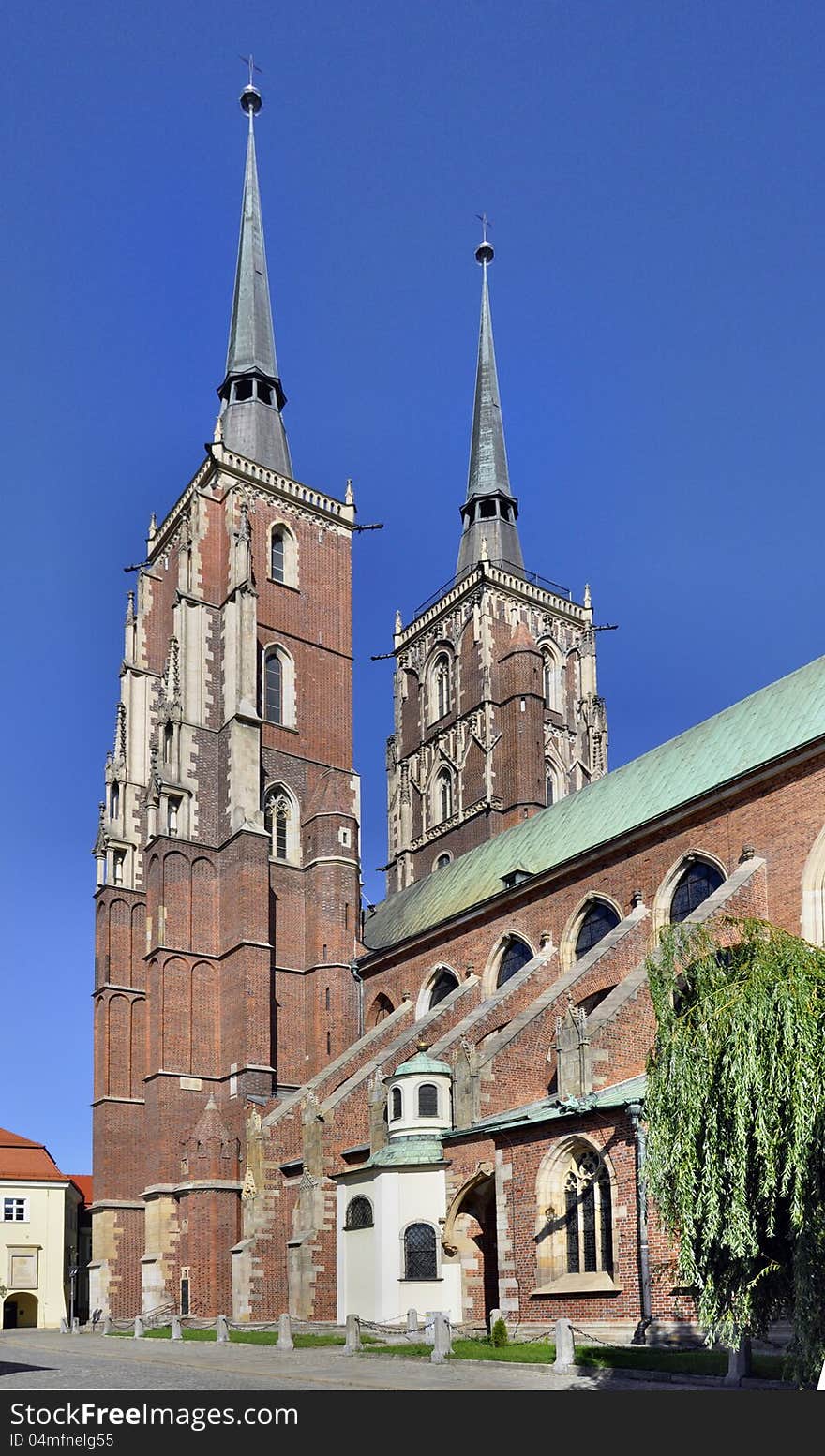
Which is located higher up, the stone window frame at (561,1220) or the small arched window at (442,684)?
the small arched window at (442,684)

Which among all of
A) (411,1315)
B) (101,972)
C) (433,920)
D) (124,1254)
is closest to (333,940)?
(433,920)

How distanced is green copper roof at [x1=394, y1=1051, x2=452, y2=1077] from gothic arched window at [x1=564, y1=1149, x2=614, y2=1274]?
689 cm

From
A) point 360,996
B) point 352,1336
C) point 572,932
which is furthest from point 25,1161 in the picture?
point 352,1336

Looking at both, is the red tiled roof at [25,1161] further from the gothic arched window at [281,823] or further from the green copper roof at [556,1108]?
the green copper roof at [556,1108]

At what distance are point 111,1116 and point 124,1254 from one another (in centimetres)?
407

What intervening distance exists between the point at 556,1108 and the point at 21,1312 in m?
37.5

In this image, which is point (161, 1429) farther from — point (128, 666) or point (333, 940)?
point (128, 666)

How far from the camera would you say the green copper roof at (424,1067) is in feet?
102

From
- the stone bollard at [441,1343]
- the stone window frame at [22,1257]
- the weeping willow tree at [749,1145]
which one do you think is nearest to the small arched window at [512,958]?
the stone bollard at [441,1343]

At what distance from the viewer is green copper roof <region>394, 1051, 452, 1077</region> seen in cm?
3100

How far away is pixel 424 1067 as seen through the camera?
31.1m

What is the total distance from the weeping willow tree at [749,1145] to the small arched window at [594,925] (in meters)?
18.9

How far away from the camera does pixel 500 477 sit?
215 feet

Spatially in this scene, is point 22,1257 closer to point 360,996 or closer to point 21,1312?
point 21,1312
